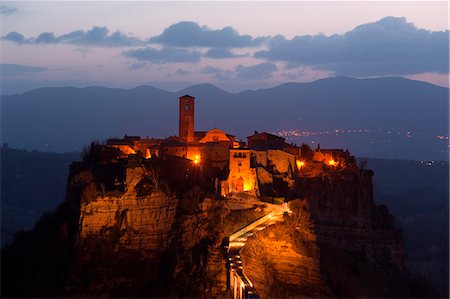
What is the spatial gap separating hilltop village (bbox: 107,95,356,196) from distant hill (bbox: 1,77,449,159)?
64.9m

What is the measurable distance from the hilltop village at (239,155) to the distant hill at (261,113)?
6492 cm

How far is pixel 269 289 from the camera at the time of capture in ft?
115

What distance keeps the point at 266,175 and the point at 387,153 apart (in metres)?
104

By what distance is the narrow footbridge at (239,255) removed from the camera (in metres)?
30.3

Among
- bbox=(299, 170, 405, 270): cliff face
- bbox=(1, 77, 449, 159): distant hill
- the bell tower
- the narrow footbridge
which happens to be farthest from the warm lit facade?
bbox=(1, 77, 449, 159): distant hill

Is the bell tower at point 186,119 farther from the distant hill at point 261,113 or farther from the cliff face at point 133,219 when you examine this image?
the distant hill at point 261,113

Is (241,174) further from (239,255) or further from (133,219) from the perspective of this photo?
(239,255)

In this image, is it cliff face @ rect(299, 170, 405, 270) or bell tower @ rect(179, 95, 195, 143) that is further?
bell tower @ rect(179, 95, 195, 143)

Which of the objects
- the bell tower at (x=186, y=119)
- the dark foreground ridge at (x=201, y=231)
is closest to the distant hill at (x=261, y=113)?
the bell tower at (x=186, y=119)

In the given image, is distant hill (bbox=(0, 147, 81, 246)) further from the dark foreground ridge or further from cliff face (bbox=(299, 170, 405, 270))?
cliff face (bbox=(299, 170, 405, 270))

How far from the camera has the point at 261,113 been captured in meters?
137

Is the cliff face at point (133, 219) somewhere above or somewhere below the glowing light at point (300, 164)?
below

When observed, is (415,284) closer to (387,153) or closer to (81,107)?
(387,153)

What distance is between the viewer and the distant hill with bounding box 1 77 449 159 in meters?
130
